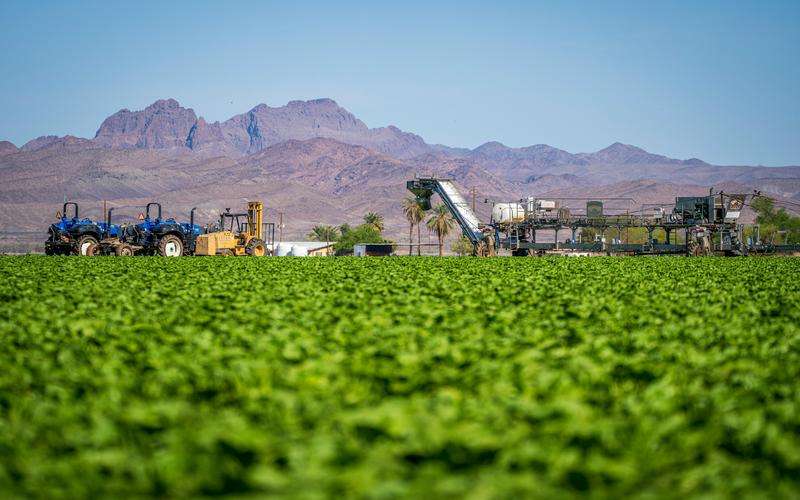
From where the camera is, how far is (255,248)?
2047 inches

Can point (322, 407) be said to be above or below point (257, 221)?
below

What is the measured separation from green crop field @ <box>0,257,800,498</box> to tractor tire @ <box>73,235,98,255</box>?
35841mm

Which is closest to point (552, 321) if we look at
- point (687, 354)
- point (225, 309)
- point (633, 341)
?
point (633, 341)

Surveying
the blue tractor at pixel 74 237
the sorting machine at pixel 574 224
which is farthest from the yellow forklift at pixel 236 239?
the sorting machine at pixel 574 224

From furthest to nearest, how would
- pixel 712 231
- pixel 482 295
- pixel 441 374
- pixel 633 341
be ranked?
pixel 712 231
pixel 482 295
pixel 633 341
pixel 441 374

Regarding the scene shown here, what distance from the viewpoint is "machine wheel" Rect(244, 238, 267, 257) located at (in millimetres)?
51469

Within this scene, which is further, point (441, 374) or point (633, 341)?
point (633, 341)

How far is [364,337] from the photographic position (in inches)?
375

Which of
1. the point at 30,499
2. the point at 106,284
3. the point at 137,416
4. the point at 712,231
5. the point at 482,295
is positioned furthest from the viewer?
the point at 712,231

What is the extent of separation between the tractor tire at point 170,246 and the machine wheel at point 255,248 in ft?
15.7

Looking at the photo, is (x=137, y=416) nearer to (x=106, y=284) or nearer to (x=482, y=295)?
(x=482, y=295)

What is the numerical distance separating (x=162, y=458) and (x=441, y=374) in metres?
3.18

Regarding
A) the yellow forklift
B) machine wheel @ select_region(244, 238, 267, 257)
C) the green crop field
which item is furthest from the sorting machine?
the green crop field

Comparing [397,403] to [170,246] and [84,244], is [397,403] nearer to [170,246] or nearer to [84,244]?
[170,246]
